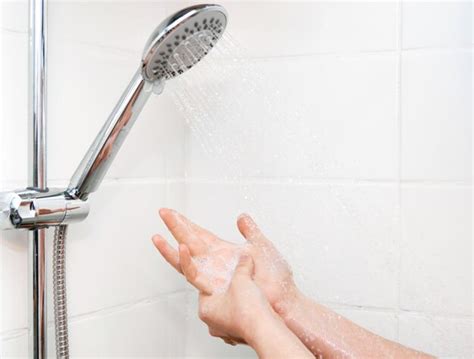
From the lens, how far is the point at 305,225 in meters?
1.03

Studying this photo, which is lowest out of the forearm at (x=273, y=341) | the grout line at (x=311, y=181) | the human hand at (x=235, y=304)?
the forearm at (x=273, y=341)

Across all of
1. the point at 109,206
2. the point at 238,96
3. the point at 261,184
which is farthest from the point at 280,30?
the point at 109,206

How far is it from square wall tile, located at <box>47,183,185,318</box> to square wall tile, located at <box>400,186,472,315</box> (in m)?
0.42

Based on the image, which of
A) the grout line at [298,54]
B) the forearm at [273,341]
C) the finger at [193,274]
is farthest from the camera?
the grout line at [298,54]

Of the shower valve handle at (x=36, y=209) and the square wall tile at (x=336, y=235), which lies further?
the square wall tile at (x=336, y=235)

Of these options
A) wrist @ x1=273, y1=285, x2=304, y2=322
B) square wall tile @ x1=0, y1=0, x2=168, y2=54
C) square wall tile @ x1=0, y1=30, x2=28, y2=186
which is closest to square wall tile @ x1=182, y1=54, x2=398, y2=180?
square wall tile @ x1=0, y1=0, x2=168, y2=54

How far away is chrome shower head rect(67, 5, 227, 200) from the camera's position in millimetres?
728

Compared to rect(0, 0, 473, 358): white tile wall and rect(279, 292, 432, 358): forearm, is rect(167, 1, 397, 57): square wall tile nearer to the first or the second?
rect(0, 0, 473, 358): white tile wall

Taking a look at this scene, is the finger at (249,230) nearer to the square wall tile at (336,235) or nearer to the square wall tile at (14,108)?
the square wall tile at (336,235)

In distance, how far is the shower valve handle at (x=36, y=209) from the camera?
28.0 inches

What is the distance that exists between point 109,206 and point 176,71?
0.27 meters

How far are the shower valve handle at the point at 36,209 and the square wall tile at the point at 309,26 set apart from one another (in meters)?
0.46

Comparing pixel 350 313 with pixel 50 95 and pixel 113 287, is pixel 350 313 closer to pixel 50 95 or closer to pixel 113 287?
pixel 113 287

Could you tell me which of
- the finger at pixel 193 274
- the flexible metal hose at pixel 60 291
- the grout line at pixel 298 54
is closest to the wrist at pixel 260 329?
the finger at pixel 193 274
